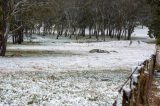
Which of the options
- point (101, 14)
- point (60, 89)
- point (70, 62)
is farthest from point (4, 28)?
point (101, 14)

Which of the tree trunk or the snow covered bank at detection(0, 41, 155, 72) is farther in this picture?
the tree trunk

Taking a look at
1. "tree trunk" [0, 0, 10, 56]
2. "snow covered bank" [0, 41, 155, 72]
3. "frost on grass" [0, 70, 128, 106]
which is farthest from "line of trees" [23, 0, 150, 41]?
"frost on grass" [0, 70, 128, 106]

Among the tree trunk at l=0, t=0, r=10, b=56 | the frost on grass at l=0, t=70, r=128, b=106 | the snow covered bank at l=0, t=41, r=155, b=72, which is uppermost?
the tree trunk at l=0, t=0, r=10, b=56

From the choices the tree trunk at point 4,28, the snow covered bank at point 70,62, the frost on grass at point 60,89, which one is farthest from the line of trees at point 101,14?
the frost on grass at point 60,89

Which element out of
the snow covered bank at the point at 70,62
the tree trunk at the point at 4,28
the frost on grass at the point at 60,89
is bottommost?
the snow covered bank at the point at 70,62

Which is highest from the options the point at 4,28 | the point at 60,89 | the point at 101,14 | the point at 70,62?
the point at 101,14

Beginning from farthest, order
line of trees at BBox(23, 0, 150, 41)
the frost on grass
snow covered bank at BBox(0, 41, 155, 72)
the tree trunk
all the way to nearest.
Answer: line of trees at BBox(23, 0, 150, 41) → the tree trunk → snow covered bank at BBox(0, 41, 155, 72) → the frost on grass

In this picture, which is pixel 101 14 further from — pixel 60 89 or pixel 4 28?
pixel 60 89

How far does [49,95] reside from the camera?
52.2 ft

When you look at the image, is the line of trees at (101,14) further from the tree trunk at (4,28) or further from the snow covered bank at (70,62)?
the tree trunk at (4,28)

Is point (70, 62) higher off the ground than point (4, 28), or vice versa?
point (4, 28)

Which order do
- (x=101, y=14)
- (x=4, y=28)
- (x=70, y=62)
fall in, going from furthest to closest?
(x=101, y=14) → (x=4, y=28) → (x=70, y=62)

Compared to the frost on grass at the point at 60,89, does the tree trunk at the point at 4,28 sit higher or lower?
higher

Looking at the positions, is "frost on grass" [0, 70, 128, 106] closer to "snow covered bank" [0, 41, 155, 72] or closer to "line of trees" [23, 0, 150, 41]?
"snow covered bank" [0, 41, 155, 72]
